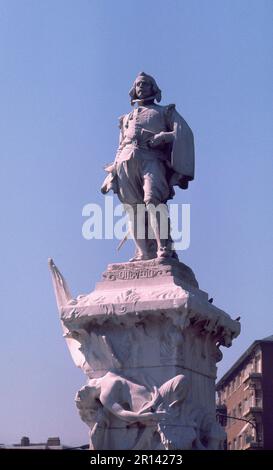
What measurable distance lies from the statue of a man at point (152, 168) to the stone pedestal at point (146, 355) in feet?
2.48

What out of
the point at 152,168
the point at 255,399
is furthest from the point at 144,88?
the point at 255,399

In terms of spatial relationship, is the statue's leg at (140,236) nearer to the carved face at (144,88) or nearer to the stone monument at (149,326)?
the stone monument at (149,326)

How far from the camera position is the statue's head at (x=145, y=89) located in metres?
17.8

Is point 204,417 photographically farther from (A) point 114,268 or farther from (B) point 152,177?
(B) point 152,177

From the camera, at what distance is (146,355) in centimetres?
1589

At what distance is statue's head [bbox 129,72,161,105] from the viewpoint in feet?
58.4

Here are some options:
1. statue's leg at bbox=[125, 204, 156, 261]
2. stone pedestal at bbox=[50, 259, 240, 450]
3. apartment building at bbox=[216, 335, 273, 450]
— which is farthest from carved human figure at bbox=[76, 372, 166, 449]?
apartment building at bbox=[216, 335, 273, 450]

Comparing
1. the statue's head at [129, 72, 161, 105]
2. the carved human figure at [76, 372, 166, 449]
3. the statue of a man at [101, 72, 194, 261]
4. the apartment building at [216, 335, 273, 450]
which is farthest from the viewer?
the apartment building at [216, 335, 273, 450]

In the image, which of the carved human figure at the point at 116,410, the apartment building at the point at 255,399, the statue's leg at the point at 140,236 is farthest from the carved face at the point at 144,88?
the apartment building at the point at 255,399

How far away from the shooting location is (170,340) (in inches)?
619

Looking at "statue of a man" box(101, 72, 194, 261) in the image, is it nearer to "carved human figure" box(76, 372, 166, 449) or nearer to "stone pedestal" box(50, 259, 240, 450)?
"stone pedestal" box(50, 259, 240, 450)

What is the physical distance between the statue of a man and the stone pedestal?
76 cm

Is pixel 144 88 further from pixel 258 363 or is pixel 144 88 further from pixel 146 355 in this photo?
pixel 258 363
